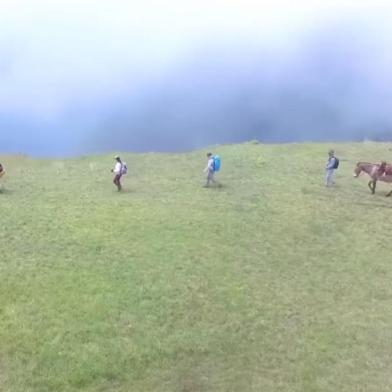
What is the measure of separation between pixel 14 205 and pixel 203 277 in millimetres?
14060

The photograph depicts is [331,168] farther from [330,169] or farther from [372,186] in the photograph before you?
Result: [372,186]

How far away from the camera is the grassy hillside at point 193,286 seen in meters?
24.7

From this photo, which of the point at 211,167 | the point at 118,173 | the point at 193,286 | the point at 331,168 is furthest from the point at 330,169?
the point at 193,286

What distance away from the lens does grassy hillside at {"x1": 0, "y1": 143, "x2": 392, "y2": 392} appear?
24734mm

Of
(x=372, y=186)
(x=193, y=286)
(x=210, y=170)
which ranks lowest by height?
(x=193, y=286)

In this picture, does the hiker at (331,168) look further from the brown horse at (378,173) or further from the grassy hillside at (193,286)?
the brown horse at (378,173)

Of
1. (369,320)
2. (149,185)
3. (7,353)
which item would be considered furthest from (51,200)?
(369,320)

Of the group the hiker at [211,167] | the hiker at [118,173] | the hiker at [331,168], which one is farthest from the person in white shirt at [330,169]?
the hiker at [118,173]

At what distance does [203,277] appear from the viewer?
31.1m

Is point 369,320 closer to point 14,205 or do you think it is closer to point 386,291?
point 386,291

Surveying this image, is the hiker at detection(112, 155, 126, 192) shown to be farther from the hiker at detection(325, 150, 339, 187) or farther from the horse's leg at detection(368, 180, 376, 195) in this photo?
the horse's leg at detection(368, 180, 376, 195)

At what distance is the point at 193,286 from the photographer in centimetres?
3019

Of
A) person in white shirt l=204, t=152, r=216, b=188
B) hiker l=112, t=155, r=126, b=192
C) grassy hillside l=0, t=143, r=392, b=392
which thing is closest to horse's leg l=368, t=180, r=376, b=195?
grassy hillside l=0, t=143, r=392, b=392

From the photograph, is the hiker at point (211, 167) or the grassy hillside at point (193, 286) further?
the hiker at point (211, 167)
